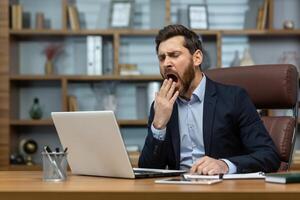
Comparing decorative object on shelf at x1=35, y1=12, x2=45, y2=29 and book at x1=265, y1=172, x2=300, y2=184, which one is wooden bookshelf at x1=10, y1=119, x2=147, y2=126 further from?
book at x1=265, y1=172, x2=300, y2=184

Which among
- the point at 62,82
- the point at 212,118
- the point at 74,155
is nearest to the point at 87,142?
the point at 74,155

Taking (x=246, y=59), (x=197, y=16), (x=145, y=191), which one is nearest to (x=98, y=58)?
(x=197, y=16)

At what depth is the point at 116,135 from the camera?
1729mm

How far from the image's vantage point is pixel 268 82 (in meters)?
2.49

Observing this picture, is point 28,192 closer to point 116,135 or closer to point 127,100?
point 116,135

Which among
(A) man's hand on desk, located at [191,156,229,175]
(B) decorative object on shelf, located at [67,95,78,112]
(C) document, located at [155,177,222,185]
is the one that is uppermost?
(C) document, located at [155,177,222,185]

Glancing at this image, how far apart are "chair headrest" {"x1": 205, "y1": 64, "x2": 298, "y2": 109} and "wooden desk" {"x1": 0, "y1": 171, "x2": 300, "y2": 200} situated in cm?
94

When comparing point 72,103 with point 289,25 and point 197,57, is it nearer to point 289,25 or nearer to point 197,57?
point 289,25

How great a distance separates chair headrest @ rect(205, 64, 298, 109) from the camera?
2.46 m

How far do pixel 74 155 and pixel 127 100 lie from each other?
2833 mm

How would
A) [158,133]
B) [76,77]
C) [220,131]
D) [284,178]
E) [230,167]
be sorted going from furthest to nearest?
[76,77] → [220,131] → [158,133] → [230,167] → [284,178]

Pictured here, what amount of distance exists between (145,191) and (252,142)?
0.95 meters

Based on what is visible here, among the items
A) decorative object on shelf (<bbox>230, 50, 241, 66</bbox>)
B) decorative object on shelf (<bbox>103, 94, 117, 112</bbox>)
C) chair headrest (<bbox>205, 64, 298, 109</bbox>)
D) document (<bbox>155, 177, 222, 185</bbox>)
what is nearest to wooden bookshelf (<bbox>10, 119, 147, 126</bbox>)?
decorative object on shelf (<bbox>103, 94, 117, 112</bbox>)

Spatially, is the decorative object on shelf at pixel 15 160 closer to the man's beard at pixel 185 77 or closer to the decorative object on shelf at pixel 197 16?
the decorative object on shelf at pixel 197 16
